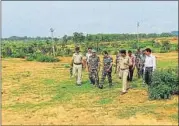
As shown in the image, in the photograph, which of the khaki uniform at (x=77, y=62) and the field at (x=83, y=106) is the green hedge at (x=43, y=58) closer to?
the field at (x=83, y=106)

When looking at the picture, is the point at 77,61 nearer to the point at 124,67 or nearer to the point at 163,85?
the point at 124,67

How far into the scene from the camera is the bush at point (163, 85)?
1241 centimetres

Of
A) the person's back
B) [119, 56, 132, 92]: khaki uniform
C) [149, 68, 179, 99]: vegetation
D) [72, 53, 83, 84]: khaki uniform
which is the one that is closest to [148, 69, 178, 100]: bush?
[149, 68, 179, 99]: vegetation

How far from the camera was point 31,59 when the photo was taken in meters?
37.4

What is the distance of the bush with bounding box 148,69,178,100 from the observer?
12.4 m

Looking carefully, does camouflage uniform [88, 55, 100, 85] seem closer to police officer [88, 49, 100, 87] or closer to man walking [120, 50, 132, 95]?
police officer [88, 49, 100, 87]

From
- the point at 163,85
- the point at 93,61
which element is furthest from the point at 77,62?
the point at 163,85

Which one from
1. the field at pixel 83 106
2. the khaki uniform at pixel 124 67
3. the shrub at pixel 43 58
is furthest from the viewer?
the shrub at pixel 43 58

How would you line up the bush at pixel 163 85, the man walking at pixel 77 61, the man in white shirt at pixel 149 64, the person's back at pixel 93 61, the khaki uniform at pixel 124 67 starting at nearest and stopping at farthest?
the bush at pixel 163 85
the khaki uniform at pixel 124 67
the man in white shirt at pixel 149 64
the person's back at pixel 93 61
the man walking at pixel 77 61

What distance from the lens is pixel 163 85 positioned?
12.7 meters

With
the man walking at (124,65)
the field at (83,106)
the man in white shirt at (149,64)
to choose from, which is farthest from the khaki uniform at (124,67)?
the man in white shirt at (149,64)

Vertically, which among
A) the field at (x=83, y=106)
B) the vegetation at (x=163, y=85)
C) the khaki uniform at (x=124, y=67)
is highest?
the khaki uniform at (x=124, y=67)

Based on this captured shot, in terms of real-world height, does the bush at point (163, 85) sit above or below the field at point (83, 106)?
above

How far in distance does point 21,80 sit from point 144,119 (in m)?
10.6
